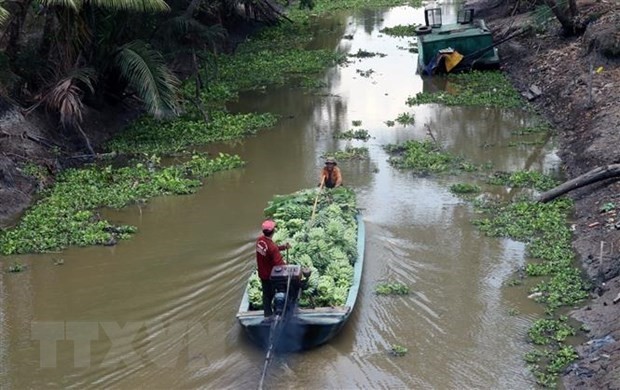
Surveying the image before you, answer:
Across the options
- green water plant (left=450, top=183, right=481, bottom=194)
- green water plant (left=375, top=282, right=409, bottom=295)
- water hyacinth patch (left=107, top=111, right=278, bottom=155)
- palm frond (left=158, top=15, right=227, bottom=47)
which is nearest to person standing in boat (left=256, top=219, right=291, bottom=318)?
green water plant (left=375, top=282, right=409, bottom=295)

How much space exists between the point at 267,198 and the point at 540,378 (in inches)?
286

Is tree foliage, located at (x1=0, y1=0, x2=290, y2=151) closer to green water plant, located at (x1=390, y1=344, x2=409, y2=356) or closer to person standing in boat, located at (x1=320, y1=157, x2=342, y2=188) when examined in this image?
person standing in boat, located at (x1=320, y1=157, x2=342, y2=188)

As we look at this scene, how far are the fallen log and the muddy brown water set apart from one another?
1.35 meters

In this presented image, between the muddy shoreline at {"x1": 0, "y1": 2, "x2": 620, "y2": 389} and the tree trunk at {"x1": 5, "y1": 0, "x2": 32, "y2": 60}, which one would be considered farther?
the tree trunk at {"x1": 5, "y1": 0, "x2": 32, "y2": 60}

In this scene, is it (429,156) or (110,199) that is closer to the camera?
(110,199)

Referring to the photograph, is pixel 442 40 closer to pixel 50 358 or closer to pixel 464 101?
pixel 464 101

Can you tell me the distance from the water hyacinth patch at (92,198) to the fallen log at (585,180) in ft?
21.1

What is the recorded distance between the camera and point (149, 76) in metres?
17.2

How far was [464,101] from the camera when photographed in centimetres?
2122

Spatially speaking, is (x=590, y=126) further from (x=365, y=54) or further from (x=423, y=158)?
(x=365, y=54)

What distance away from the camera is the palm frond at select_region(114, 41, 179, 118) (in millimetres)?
16953

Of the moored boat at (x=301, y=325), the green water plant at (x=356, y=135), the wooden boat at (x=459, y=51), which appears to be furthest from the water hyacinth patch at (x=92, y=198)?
the wooden boat at (x=459, y=51)

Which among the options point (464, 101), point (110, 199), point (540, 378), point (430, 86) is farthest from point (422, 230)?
point (430, 86)

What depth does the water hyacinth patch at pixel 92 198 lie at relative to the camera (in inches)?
510
